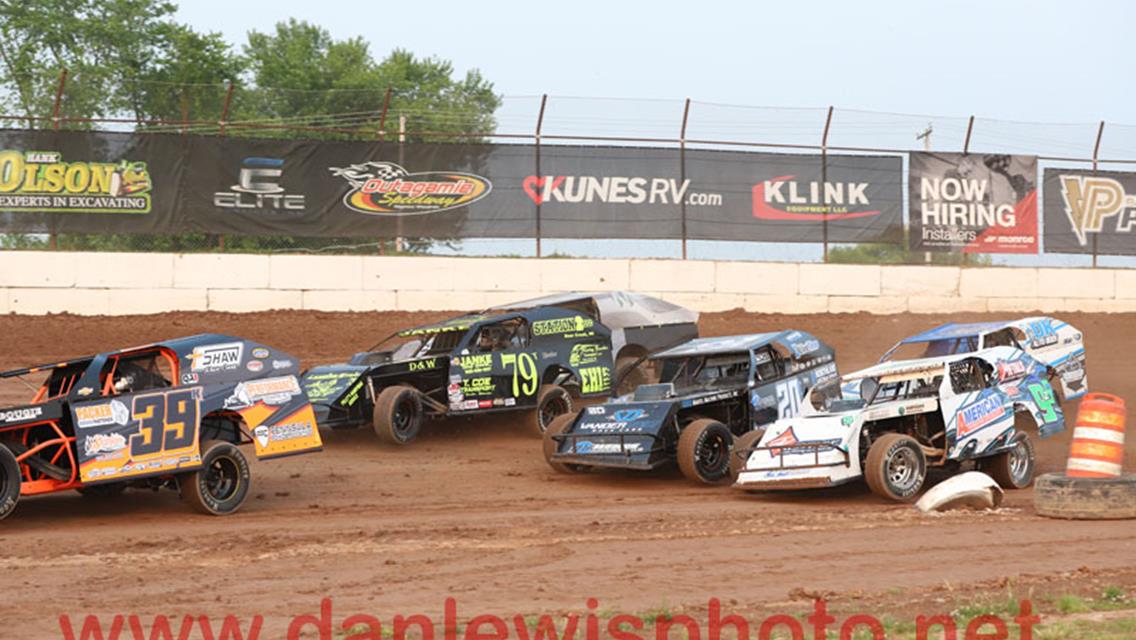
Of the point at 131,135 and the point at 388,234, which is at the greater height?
the point at 131,135

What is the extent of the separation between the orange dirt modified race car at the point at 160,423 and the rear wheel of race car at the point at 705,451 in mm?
3431

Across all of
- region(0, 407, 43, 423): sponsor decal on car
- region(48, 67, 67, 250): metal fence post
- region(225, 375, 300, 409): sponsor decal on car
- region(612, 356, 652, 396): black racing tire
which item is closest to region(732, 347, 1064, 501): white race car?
region(612, 356, 652, 396): black racing tire

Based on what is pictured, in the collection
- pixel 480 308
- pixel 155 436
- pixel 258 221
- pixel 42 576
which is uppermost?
pixel 258 221

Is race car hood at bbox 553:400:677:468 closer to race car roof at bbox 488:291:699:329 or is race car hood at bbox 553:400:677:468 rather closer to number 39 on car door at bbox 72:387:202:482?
number 39 on car door at bbox 72:387:202:482

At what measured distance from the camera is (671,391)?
13.9 m

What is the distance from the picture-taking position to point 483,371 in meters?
15.2

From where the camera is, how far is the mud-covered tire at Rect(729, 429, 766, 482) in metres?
12.5

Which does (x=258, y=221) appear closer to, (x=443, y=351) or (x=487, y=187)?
(x=487, y=187)

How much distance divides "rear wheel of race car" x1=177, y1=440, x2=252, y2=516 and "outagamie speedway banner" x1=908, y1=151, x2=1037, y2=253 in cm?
1683

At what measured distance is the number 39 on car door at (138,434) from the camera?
414 inches

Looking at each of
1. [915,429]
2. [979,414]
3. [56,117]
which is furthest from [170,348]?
[56,117]

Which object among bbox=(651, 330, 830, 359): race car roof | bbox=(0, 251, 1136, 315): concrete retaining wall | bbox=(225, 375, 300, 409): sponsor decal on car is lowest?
bbox=(225, 375, 300, 409): sponsor decal on car

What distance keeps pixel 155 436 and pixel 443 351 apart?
17.1 feet

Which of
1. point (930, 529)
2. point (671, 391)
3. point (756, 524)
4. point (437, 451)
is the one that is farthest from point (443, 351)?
point (930, 529)
